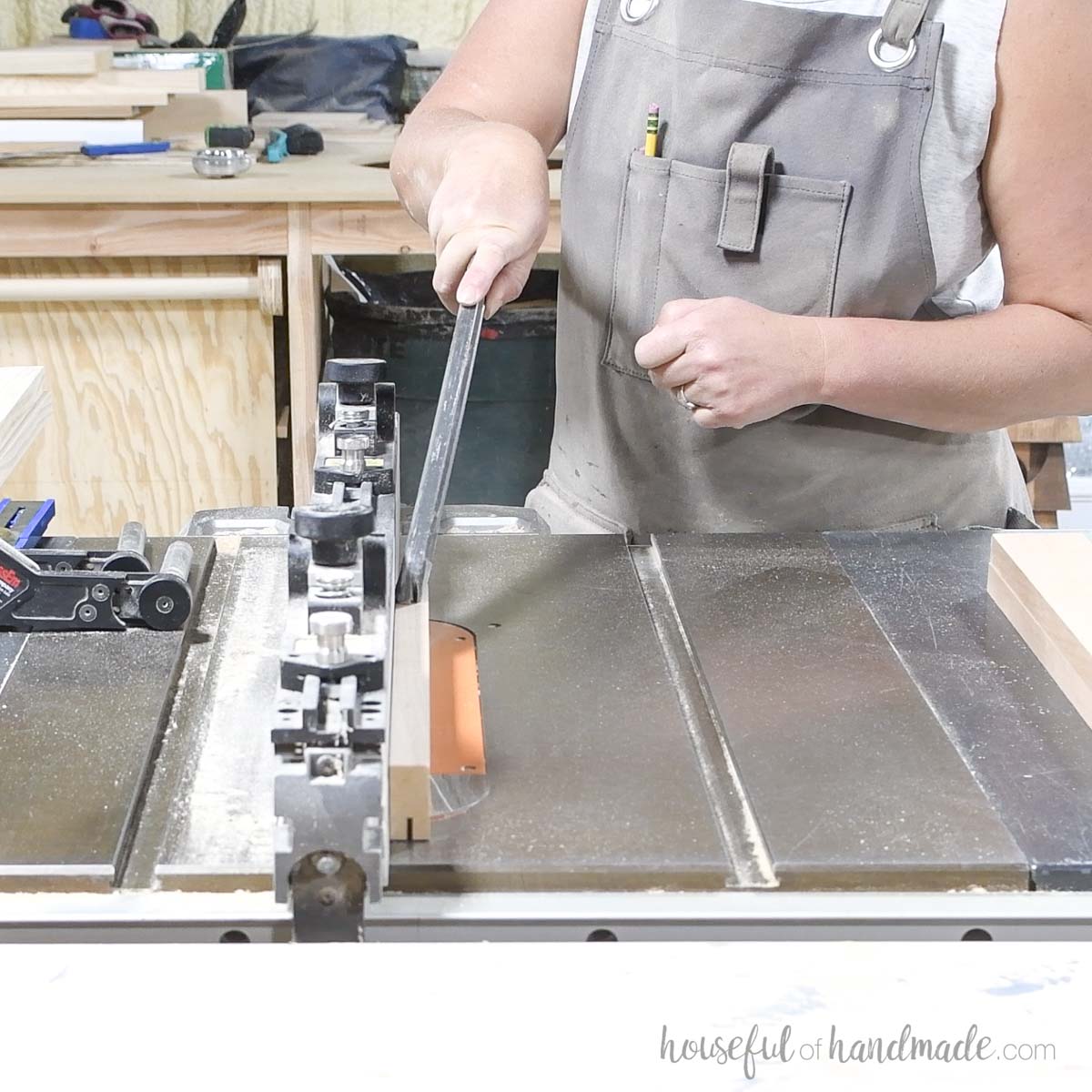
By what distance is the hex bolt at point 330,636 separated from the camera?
2.57ft

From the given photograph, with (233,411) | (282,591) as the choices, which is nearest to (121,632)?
(282,591)

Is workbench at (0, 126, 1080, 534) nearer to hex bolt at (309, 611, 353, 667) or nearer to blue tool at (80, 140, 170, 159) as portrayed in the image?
blue tool at (80, 140, 170, 159)

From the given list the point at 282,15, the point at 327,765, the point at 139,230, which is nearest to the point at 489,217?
the point at 327,765

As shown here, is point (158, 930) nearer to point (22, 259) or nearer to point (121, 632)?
point (121, 632)

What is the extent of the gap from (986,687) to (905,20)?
68 centimetres

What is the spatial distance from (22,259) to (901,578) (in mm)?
1992

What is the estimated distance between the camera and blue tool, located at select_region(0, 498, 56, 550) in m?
1.23

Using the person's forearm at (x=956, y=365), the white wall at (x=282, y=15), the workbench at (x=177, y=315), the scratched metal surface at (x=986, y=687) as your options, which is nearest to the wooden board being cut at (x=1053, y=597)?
the scratched metal surface at (x=986, y=687)

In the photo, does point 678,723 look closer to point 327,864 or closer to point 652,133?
point 327,864

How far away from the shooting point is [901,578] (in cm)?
125

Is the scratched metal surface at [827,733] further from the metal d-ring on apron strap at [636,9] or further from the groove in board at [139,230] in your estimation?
the groove in board at [139,230]

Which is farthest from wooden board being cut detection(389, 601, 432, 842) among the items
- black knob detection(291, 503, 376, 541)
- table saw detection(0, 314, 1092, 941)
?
black knob detection(291, 503, 376, 541)

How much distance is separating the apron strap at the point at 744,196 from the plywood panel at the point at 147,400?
1454 millimetres

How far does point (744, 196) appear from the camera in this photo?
141cm
